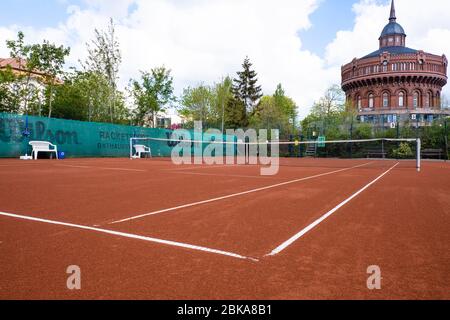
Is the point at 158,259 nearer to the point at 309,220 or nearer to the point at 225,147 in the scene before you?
the point at 309,220

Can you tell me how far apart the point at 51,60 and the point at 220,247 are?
1165 inches

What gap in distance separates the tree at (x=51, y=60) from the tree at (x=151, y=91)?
11.3 metres

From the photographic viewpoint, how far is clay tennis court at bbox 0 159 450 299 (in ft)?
7.80

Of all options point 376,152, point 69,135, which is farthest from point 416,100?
point 69,135

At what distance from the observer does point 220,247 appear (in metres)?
3.30

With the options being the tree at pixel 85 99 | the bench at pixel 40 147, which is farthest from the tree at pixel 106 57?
the bench at pixel 40 147

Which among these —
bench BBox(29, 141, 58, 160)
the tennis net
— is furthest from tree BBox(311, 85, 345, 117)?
bench BBox(29, 141, 58, 160)

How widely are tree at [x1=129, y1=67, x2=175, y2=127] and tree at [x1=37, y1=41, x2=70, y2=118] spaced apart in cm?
1128

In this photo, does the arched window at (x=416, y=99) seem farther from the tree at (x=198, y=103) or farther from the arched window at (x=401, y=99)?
the tree at (x=198, y=103)

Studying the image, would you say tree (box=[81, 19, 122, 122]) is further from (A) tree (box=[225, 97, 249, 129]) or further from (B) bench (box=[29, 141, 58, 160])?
(A) tree (box=[225, 97, 249, 129])

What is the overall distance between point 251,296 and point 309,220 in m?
2.52
